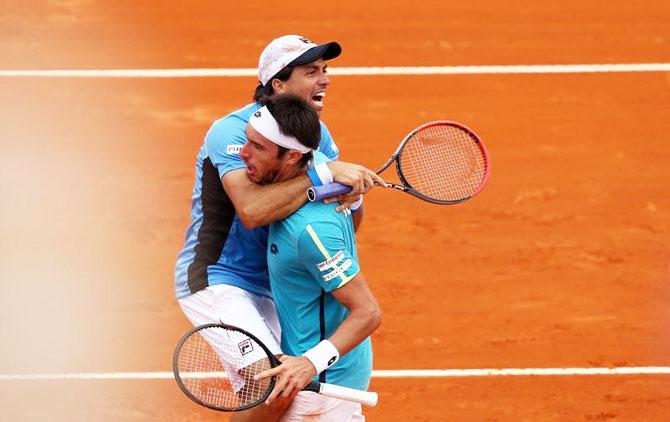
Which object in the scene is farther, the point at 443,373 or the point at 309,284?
the point at 443,373

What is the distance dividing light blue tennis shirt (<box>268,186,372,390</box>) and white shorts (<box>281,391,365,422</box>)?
4.3 inches

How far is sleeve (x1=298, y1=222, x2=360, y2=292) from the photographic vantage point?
5988 millimetres

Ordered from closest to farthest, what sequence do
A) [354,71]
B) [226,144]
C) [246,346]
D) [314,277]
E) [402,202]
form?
[314,277], [246,346], [226,144], [402,202], [354,71]

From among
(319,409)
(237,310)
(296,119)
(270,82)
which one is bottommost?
(319,409)

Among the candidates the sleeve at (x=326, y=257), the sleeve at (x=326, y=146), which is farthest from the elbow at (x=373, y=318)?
the sleeve at (x=326, y=146)

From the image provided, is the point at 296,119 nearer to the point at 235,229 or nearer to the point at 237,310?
the point at 235,229

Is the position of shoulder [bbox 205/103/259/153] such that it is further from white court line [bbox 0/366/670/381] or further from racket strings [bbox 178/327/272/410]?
white court line [bbox 0/366/670/381]

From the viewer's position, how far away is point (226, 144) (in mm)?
6715

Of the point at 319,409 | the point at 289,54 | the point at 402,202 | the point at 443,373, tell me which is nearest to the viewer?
the point at 319,409

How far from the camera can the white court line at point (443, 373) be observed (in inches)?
357

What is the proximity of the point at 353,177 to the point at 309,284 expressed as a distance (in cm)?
53

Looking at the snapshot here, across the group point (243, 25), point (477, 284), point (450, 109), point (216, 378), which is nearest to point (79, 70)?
point (243, 25)

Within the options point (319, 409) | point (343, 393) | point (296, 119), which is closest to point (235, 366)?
point (319, 409)

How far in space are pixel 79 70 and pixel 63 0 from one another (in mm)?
939
